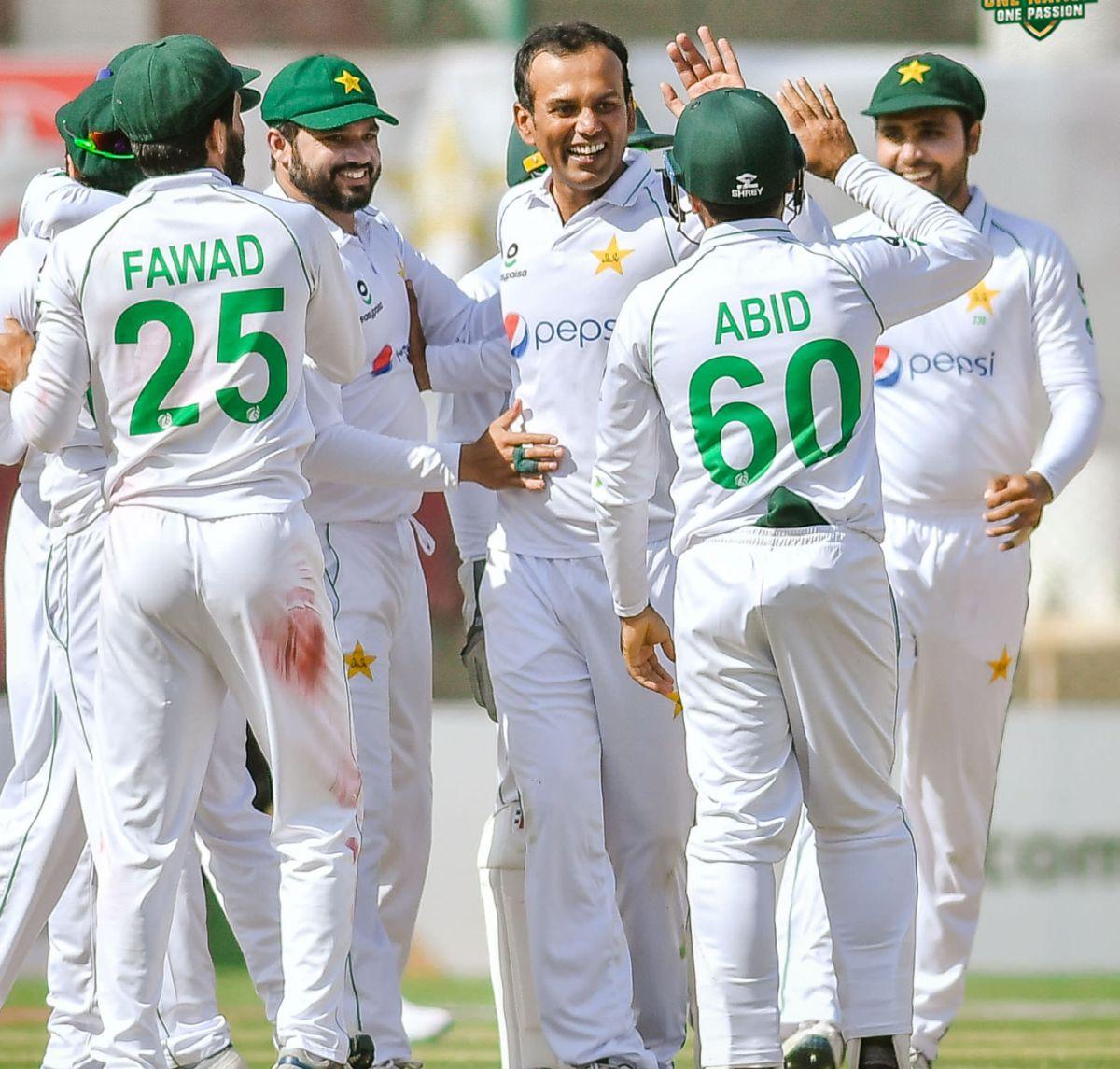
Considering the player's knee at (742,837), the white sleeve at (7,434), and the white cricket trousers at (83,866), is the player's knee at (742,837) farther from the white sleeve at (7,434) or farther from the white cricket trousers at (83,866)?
the white sleeve at (7,434)

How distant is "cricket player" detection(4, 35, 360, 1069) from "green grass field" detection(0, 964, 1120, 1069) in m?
1.62

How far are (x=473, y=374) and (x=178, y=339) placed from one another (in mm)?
908

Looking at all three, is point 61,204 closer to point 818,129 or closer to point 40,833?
point 40,833

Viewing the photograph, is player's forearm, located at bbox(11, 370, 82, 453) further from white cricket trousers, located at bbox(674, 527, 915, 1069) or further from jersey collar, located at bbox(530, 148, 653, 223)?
white cricket trousers, located at bbox(674, 527, 915, 1069)

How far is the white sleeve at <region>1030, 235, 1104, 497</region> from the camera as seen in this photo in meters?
4.55

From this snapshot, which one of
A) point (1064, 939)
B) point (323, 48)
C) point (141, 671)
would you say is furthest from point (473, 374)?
point (1064, 939)

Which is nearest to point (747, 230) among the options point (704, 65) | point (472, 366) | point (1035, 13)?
point (704, 65)

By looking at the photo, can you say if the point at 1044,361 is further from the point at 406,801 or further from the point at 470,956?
the point at 470,956

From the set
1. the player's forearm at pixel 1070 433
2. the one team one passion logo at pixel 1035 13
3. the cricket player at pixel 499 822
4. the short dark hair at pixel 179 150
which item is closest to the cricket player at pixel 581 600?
the cricket player at pixel 499 822

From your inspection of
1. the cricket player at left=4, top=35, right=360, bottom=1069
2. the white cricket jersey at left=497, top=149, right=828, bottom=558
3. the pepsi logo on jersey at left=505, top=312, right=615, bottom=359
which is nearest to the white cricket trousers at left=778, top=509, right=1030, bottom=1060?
the white cricket jersey at left=497, top=149, right=828, bottom=558

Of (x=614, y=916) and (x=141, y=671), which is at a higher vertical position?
(x=141, y=671)

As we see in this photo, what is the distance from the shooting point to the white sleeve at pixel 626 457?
12.1 feet

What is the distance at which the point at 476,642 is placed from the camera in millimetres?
4449

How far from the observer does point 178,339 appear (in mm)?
3600
